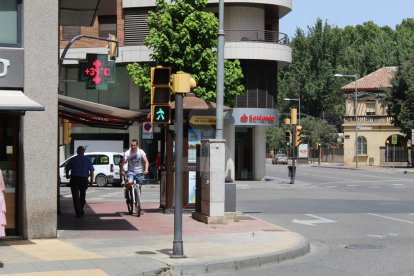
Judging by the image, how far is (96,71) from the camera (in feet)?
75.8

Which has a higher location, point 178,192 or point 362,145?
point 362,145

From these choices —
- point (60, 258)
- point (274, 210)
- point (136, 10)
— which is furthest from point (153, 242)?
point (136, 10)

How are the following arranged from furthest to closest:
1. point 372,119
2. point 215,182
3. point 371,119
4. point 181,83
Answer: point 371,119
point 372,119
point 215,182
point 181,83

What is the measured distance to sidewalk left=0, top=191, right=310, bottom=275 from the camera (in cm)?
1005

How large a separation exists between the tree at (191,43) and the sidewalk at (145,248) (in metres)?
18.5

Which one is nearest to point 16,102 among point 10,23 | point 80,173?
point 10,23

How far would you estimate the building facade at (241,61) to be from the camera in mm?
39625

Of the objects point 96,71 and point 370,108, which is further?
point 370,108

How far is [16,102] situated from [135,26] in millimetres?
30083

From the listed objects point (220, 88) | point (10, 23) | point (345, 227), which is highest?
point (10, 23)

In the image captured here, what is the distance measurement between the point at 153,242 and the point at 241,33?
2851 centimetres

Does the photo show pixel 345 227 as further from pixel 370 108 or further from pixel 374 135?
pixel 370 108

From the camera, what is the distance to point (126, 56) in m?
40.3

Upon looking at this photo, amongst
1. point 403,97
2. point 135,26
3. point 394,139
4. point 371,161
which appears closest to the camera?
point 135,26
